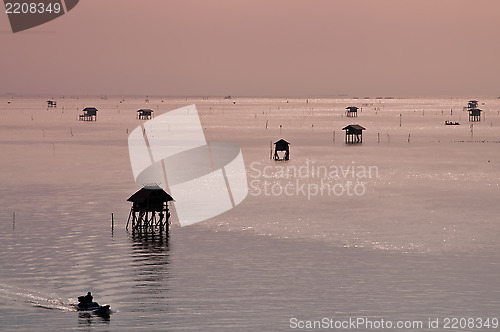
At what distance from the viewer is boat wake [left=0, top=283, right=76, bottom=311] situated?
4300 cm

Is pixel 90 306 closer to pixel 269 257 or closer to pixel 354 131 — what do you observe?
pixel 269 257

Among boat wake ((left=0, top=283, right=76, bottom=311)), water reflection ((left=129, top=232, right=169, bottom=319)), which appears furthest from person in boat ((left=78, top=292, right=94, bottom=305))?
water reflection ((left=129, top=232, right=169, bottom=319))

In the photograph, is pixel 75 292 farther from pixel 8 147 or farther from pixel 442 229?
pixel 8 147

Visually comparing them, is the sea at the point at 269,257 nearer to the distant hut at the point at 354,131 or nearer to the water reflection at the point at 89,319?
the water reflection at the point at 89,319

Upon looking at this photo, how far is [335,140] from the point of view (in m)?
176

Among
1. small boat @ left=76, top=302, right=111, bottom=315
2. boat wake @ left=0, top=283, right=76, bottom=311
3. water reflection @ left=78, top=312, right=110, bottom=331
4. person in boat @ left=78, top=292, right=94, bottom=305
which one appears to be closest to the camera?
water reflection @ left=78, top=312, right=110, bottom=331

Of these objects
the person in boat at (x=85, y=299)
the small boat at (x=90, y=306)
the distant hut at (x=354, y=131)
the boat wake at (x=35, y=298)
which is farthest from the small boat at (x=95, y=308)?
the distant hut at (x=354, y=131)

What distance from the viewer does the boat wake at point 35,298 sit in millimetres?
43000

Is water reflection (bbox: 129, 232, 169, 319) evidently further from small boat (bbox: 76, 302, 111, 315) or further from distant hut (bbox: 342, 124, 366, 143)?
distant hut (bbox: 342, 124, 366, 143)

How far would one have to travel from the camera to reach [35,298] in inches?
1750

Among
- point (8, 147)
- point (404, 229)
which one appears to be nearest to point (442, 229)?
point (404, 229)

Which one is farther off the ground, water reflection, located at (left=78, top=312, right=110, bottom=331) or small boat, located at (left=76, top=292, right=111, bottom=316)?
small boat, located at (left=76, top=292, right=111, bottom=316)

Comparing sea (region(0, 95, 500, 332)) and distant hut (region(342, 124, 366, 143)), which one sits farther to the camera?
distant hut (region(342, 124, 366, 143))

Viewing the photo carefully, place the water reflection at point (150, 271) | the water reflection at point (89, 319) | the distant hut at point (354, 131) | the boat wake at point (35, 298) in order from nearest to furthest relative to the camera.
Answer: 1. the water reflection at point (89, 319)
2. the boat wake at point (35, 298)
3. the water reflection at point (150, 271)
4. the distant hut at point (354, 131)
